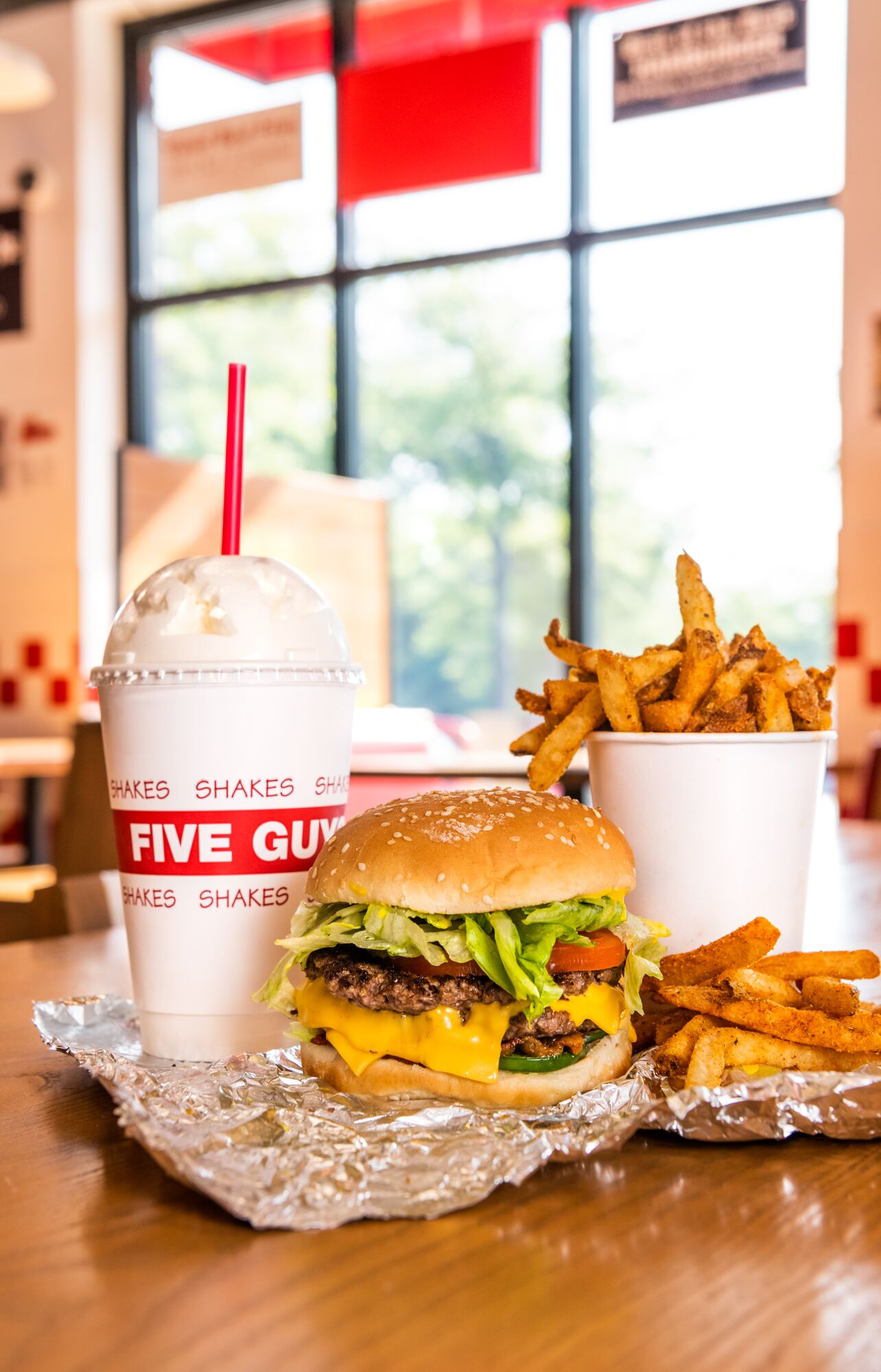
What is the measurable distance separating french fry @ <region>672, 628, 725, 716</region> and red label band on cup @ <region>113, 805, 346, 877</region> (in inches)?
12.4

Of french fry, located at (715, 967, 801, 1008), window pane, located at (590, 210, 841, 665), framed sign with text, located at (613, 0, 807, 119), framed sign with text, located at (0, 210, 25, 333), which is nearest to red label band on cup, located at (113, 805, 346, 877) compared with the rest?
french fry, located at (715, 967, 801, 1008)

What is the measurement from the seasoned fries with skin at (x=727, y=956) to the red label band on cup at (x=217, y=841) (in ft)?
0.94

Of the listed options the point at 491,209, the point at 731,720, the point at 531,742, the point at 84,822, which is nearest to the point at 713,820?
the point at 731,720

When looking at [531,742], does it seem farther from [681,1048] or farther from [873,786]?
[873,786]

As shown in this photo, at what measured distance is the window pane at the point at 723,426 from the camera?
5758 millimetres

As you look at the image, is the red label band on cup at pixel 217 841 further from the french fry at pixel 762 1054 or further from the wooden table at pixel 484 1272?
the french fry at pixel 762 1054

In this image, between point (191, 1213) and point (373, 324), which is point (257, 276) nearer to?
point (373, 324)

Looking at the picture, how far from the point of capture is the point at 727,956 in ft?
3.20

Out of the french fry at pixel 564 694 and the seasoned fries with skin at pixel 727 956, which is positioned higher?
the french fry at pixel 564 694

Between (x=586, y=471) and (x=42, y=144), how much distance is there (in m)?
3.59

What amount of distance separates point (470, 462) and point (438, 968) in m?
5.90

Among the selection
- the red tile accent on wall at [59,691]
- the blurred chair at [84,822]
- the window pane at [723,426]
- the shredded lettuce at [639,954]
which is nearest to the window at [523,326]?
the window pane at [723,426]

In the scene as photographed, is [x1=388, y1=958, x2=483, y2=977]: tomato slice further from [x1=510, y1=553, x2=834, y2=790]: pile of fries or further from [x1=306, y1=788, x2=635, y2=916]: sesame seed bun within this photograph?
[x1=510, y1=553, x2=834, y2=790]: pile of fries

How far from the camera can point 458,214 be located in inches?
257
